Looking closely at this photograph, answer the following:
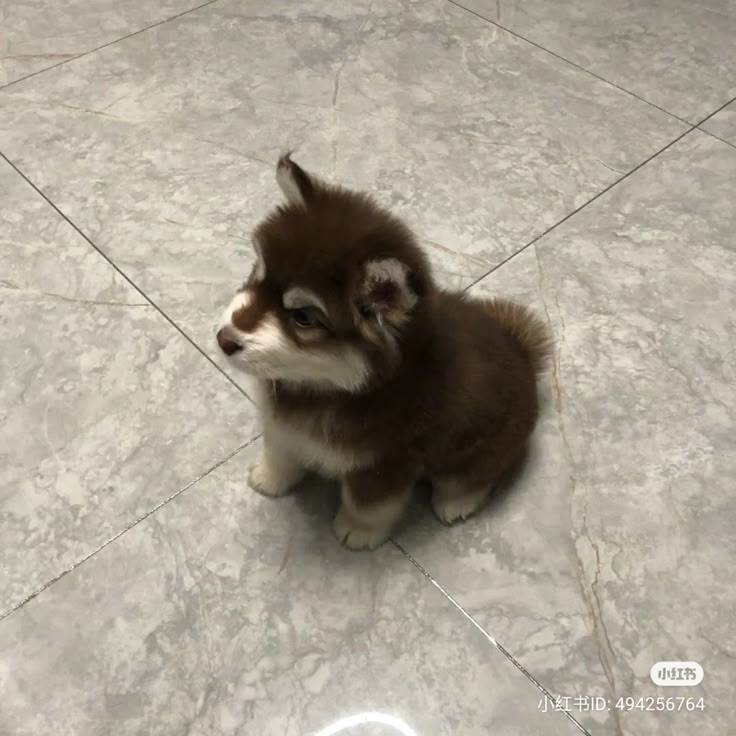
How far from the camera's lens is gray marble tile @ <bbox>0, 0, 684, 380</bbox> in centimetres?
172

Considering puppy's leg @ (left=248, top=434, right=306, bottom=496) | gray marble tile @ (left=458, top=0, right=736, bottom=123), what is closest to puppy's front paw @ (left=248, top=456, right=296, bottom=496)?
puppy's leg @ (left=248, top=434, right=306, bottom=496)

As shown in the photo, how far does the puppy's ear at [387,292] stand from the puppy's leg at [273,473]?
466 mm

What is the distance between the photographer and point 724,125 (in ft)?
6.55

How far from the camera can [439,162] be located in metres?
1.88

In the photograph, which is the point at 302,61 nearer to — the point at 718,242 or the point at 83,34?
the point at 83,34

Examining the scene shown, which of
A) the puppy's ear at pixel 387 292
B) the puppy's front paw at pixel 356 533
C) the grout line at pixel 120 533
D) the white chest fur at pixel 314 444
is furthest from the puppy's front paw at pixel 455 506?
the puppy's ear at pixel 387 292

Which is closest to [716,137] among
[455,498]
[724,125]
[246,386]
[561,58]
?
[724,125]

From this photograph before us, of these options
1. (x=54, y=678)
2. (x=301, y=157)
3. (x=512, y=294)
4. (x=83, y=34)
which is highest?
(x=83, y=34)

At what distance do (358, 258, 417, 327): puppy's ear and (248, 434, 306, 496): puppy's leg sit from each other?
1.53 ft

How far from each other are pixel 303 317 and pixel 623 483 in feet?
2.66

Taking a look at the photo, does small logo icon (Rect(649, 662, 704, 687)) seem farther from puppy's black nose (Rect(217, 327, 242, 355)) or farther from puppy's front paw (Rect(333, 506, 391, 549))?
puppy's black nose (Rect(217, 327, 242, 355))

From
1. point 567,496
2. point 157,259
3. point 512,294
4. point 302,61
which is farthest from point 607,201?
point 157,259

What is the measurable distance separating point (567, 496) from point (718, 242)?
857mm

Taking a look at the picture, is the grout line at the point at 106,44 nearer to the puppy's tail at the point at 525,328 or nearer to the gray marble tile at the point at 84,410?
the gray marble tile at the point at 84,410
